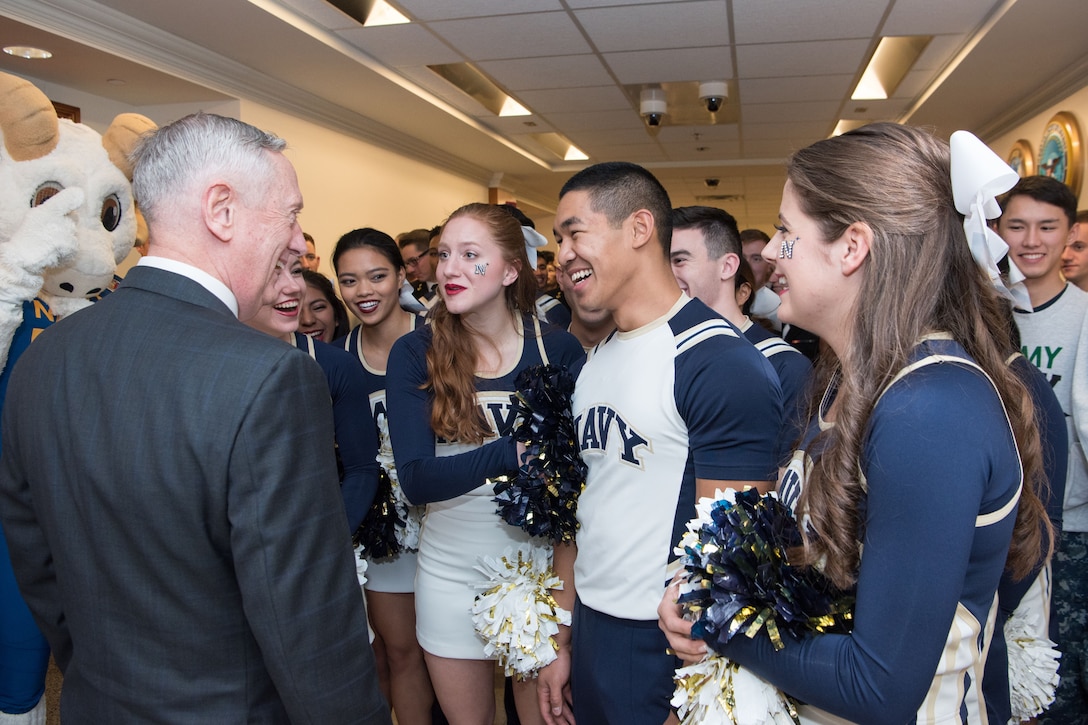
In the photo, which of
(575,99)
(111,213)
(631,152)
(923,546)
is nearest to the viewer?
(923,546)

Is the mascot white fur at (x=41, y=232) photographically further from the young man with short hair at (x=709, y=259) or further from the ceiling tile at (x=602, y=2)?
the ceiling tile at (x=602, y=2)

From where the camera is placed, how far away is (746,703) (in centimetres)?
121

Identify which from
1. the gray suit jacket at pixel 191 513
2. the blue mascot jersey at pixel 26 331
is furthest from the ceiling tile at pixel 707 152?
the gray suit jacket at pixel 191 513

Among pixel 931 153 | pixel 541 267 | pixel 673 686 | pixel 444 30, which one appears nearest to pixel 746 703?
pixel 673 686

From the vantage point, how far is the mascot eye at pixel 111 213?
2.89 meters

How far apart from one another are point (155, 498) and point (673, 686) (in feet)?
3.57

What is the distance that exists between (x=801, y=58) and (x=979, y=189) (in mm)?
5493

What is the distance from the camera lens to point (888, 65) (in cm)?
681

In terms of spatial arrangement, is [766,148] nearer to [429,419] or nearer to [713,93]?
[713,93]

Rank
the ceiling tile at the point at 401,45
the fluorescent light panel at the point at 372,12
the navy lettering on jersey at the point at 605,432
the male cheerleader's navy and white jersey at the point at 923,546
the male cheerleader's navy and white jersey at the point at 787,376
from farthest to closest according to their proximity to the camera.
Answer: the ceiling tile at the point at 401,45
the fluorescent light panel at the point at 372,12
the navy lettering on jersey at the point at 605,432
the male cheerleader's navy and white jersey at the point at 787,376
the male cheerleader's navy and white jersey at the point at 923,546

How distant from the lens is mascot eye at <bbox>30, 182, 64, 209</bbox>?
2.63 m

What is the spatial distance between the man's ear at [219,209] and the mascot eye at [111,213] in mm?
1942

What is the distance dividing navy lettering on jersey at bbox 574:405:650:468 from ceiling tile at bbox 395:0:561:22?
3738 mm

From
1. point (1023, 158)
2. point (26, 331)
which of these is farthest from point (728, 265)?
point (1023, 158)
